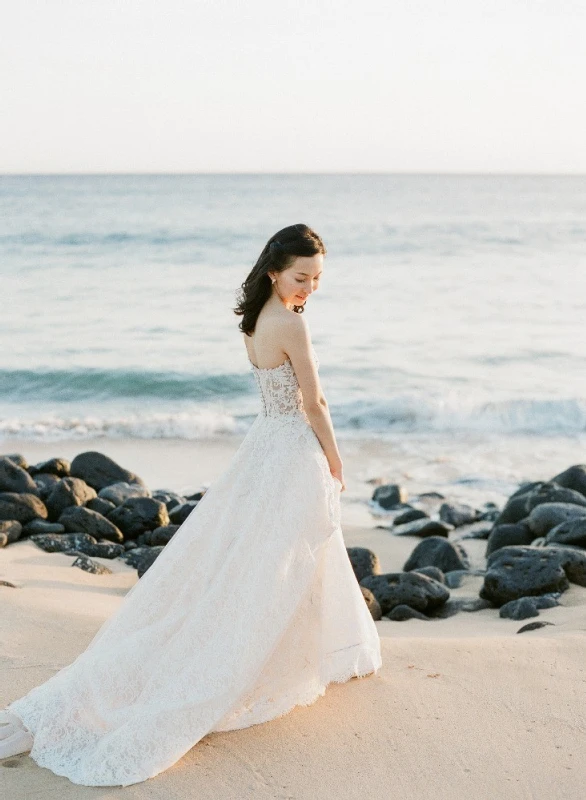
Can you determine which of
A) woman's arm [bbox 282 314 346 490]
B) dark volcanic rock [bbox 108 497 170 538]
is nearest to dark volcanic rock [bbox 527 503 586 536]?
dark volcanic rock [bbox 108 497 170 538]

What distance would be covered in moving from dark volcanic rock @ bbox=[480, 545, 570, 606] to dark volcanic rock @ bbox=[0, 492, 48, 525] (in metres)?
4.27

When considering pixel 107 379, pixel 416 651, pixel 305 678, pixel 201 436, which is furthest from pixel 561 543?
pixel 107 379

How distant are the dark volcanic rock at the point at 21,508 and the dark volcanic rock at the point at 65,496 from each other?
14 cm

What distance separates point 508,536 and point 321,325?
1481 cm

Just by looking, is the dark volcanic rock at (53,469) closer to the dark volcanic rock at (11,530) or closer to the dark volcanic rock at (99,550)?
the dark volcanic rock at (11,530)

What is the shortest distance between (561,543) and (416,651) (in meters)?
3.29

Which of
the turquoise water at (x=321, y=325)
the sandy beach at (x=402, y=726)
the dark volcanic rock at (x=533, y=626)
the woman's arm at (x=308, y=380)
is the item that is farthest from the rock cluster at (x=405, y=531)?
the turquoise water at (x=321, y=325)

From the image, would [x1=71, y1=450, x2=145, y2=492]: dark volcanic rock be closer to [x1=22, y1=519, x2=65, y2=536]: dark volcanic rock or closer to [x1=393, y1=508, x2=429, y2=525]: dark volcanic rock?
[x1=22, y1=519, x2=65, y2=536]: dark volcanic rock

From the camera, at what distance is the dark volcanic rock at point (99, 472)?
407 inches

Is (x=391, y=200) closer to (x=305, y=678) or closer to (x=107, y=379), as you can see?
(x=107, y=379)

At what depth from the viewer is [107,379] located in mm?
17938

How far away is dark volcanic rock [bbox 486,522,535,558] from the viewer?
28.8ft

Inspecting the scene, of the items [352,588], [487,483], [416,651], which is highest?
[352,588]

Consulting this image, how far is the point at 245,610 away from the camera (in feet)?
13.5
